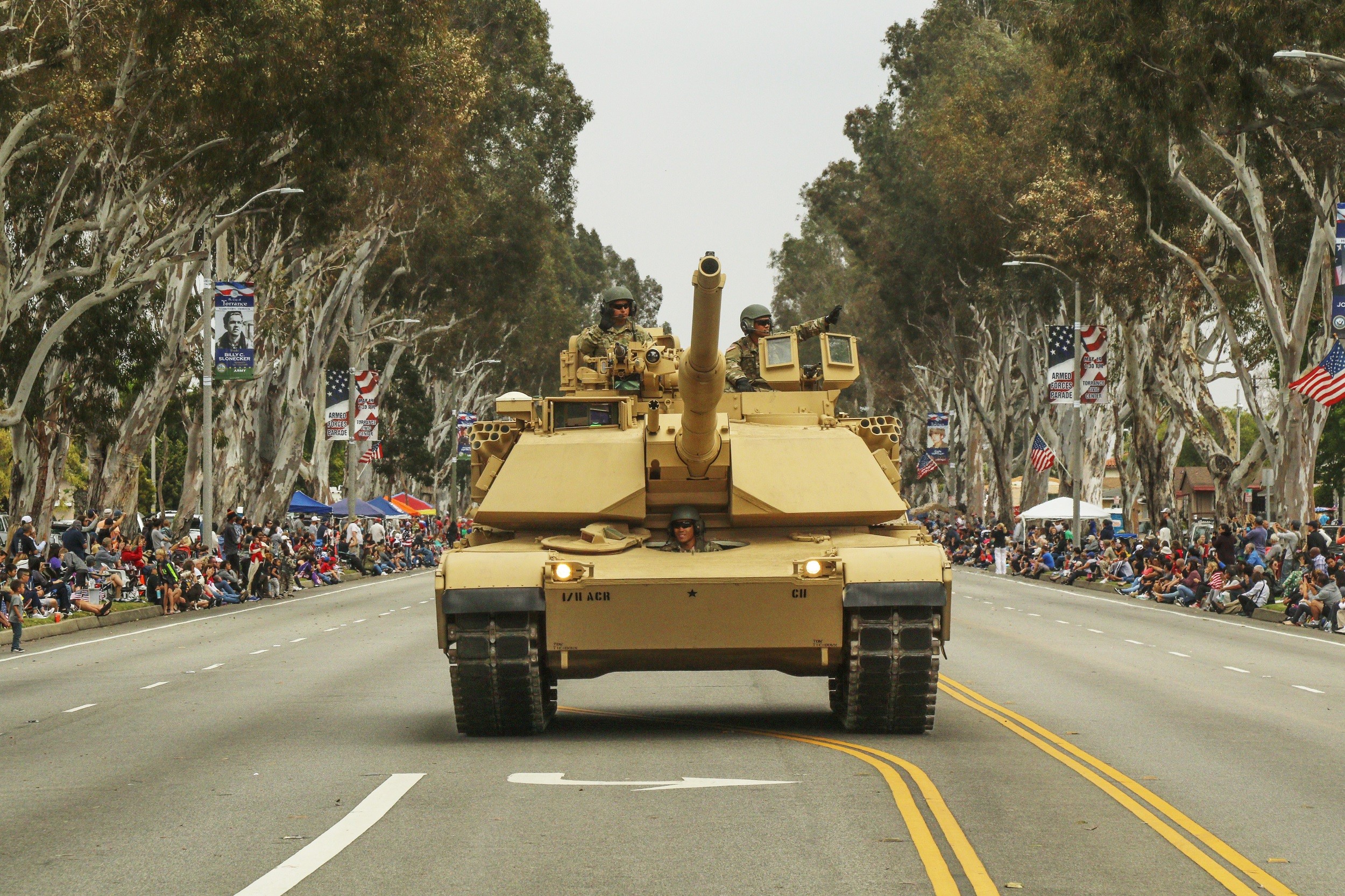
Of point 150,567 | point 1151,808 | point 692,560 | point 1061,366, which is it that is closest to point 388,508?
point 1061,366

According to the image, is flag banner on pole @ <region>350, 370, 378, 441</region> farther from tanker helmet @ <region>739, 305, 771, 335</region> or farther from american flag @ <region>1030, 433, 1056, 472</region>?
tanker helmet @ <region>739, 305, 771, 335</region>

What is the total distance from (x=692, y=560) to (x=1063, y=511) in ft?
147

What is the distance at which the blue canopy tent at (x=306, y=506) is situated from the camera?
58344 mm

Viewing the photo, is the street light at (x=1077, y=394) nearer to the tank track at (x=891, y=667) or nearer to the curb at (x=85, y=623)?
the curb at (x=85, y=623)

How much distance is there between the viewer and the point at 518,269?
60.8 meters

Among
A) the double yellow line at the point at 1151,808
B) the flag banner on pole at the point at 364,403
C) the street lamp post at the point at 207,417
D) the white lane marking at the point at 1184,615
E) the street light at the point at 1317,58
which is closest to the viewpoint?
the double yellow line at the point at 1151,808

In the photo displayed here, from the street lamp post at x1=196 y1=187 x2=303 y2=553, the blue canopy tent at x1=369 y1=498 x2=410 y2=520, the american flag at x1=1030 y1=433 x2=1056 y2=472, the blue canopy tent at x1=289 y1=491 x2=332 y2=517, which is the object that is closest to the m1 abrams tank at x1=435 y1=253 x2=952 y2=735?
the street lamp post at x1=196 y1=187 x2=303 y2=553

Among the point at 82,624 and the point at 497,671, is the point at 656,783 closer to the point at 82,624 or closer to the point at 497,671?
the point at 497,671

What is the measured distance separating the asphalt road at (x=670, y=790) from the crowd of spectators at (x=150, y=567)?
1030 cm

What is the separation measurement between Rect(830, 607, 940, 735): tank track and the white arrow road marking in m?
1.97

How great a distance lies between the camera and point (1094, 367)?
1935 inches

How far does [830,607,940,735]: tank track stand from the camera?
41.5 feet

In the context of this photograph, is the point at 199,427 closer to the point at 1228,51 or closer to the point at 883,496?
the point at 1228,51

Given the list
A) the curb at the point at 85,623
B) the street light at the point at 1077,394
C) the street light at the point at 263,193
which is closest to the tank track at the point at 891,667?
the curb at the point at 85,623
